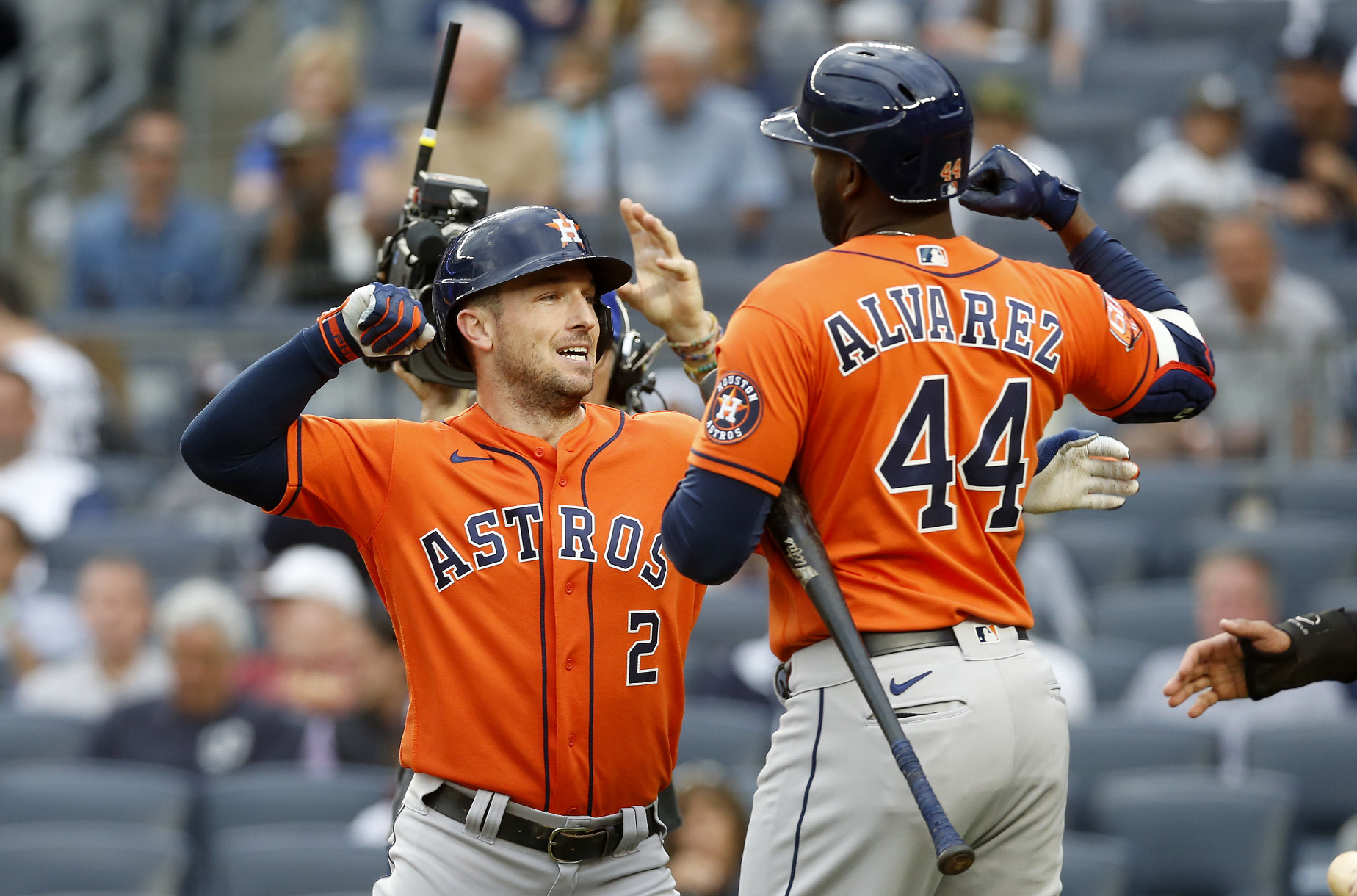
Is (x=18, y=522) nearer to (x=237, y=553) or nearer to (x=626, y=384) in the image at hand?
(x=237, y=553)

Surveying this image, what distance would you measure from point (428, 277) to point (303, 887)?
2634 mm

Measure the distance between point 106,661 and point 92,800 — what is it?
115 cm

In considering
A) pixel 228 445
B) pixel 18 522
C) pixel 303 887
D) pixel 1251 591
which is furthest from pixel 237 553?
pixel 228 445

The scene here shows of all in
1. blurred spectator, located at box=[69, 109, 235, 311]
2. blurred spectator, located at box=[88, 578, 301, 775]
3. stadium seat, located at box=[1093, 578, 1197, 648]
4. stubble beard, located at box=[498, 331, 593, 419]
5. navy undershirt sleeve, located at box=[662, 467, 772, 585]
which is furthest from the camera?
blurred spectator, located at box=[69, 109, 235, 311]

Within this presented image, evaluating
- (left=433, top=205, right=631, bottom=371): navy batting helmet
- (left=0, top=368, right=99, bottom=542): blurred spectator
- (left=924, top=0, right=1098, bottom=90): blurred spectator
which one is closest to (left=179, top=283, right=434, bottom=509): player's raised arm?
(left=433, top=205, right=631, bottom=371): navy batting helmet

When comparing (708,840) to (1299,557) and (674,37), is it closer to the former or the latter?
(1299,557)

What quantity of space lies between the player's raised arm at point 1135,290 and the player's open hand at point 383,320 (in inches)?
38.8

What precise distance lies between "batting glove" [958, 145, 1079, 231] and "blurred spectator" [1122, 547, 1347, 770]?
12.5 ft

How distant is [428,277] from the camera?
3.67 metres

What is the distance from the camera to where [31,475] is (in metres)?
8.36

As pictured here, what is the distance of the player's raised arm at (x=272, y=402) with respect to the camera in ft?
10.2

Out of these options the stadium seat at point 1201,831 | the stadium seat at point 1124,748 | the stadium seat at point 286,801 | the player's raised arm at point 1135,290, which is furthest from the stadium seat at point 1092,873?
the player's raised arm at point 1135,290

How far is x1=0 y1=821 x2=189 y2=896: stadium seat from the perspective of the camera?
18.6ft

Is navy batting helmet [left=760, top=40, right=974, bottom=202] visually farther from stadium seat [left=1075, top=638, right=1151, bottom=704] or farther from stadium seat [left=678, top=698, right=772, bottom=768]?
stadium seat [left=1075, top=638, right=1151, bottom=704]
